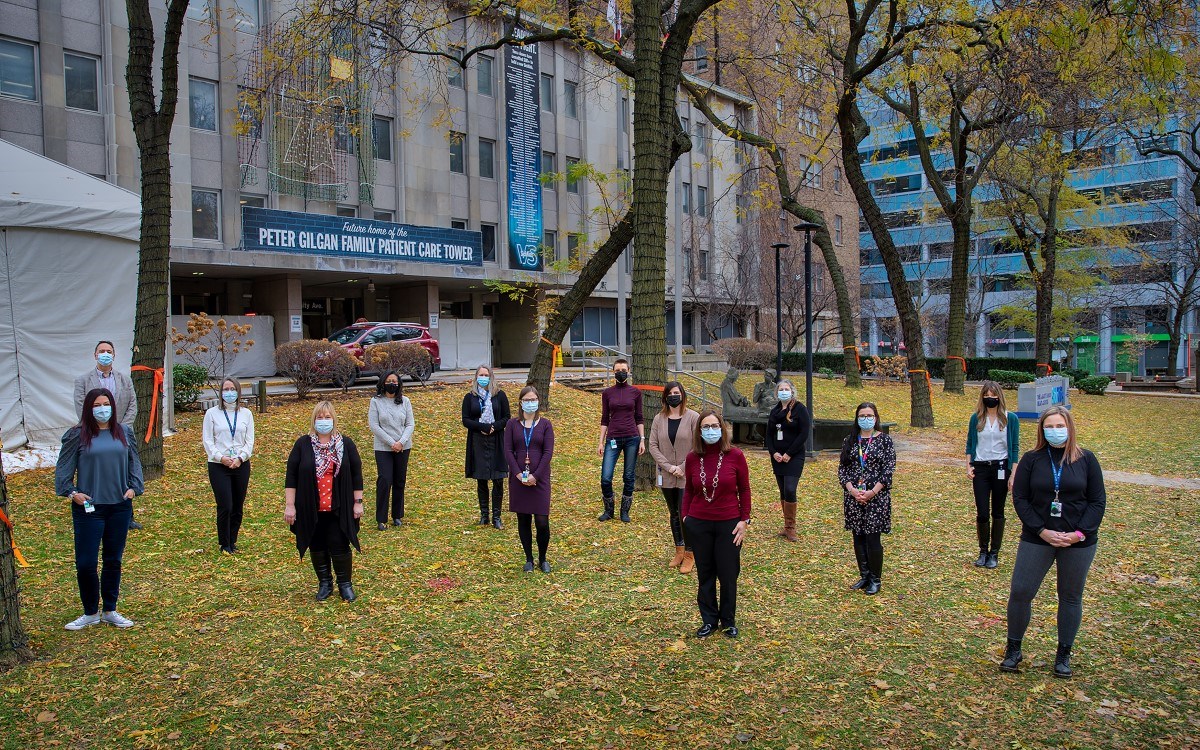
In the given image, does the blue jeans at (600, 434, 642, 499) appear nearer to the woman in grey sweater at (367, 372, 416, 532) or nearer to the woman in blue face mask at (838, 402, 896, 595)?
the woman in grey sweater at (367, 372, 416, 532)

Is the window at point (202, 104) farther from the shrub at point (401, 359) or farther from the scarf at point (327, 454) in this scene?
the scarf at point (327, 454)

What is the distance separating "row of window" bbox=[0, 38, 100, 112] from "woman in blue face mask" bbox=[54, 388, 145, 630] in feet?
72.5

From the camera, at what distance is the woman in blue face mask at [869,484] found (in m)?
6.93

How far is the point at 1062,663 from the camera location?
5496mm

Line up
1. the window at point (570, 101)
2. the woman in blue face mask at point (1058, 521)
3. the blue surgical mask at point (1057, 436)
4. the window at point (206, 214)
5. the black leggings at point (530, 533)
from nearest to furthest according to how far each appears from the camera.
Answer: the woman in blue face mask at point (1058, 521), the blue surgical mask at point (1057, 436), the black leggings at point (530, 533), the window at point (206, 214), the window at point (570, 101)

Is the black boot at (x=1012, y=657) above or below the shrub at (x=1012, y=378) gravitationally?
below

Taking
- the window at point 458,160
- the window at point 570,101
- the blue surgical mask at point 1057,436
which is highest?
the window at point 570,101

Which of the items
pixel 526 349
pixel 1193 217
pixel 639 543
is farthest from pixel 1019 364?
pixel 639 543

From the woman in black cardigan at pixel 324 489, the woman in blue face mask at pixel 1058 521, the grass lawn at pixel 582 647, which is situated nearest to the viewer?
the grass lawn at pixel 582 647

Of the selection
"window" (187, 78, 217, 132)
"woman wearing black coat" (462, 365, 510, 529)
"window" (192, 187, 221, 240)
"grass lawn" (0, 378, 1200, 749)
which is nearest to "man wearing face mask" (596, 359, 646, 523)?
"grass lawn" (0, 378, 1200, 749)

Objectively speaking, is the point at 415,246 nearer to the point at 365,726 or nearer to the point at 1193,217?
the point at 365,726

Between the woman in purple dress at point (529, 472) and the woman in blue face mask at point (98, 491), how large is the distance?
298 centimetres

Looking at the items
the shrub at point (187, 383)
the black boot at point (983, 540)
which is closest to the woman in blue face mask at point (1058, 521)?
the black boot at point (983, 540)

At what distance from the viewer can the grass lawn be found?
483cm
